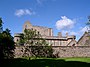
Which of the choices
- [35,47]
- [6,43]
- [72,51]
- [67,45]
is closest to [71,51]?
[72,51]

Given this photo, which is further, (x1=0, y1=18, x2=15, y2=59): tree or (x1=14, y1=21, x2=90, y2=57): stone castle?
(x1=14, y1=21, x2=90, y2=57): stone castle

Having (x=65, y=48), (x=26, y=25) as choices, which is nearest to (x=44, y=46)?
(x=65, y=48)

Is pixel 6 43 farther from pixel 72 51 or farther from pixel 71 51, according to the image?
pixel 72 51

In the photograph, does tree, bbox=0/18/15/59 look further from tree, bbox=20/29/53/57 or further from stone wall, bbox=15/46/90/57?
stone wall, bbox=15/46/90/57

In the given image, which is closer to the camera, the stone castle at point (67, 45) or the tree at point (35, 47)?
the tree at point (35, 47)

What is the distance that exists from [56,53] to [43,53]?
2.91 m

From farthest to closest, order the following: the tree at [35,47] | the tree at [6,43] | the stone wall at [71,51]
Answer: the stone wall at [71,51] → the tree at [35,47] → the tree at [6,43]

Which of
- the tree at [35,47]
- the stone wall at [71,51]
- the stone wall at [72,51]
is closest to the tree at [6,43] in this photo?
the tree at [35,47]

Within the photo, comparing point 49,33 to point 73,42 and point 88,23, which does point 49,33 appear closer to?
point 73,42

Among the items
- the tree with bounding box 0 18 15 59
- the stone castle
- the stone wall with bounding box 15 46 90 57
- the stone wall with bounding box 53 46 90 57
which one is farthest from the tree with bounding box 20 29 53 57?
the tree with bounding box 0 18 15 59

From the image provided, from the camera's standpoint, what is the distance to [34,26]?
84.9 m

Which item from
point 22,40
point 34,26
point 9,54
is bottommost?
point 9,54

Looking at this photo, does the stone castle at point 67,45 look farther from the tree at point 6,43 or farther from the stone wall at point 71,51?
the tree at point 6,43

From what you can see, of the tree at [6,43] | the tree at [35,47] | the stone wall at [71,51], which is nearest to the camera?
the tree at [6,43]
